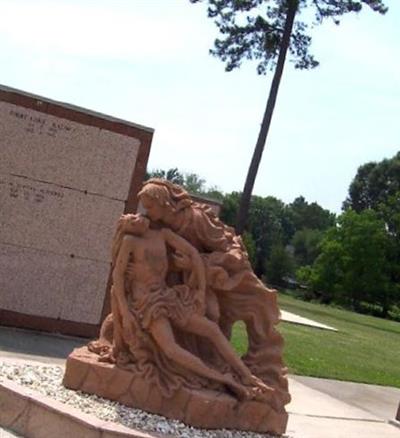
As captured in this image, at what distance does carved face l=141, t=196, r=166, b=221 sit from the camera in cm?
648

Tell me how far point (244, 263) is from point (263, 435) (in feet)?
4.33

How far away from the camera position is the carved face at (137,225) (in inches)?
253

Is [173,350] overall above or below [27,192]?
below

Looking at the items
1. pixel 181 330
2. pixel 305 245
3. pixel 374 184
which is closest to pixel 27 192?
pixel 181 330

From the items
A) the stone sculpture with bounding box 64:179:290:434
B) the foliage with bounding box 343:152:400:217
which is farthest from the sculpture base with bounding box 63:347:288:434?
the foliage with bounding box 343:152:400:217

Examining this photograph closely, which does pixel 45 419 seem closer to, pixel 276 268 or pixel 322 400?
pixel 322 400

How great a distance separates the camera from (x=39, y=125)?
Result: 11.0m

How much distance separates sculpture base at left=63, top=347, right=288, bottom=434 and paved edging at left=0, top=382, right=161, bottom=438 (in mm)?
387

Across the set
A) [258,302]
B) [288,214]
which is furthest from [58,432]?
[288,214]

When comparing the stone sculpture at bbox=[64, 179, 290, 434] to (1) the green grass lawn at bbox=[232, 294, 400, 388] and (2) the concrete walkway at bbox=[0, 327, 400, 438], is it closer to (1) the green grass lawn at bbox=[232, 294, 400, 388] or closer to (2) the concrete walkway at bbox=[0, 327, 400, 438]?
(2) the concrete walkway at bbox=[0, 327, 400, 438]

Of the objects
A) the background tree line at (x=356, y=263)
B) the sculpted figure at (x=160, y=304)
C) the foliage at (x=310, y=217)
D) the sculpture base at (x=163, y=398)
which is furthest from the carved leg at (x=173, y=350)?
the foliage at (x=310, y=217)

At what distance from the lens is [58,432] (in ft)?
18.7

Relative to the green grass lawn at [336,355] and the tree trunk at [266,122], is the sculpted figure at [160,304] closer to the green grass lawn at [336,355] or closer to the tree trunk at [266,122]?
the green grass lawn at [336,355]

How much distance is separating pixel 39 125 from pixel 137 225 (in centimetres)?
496
